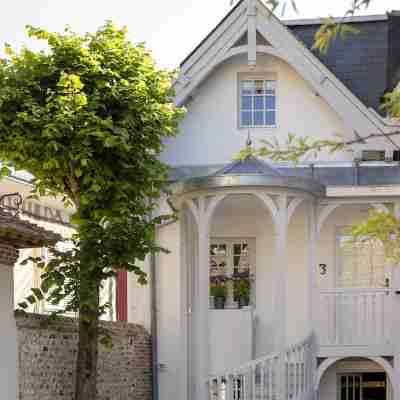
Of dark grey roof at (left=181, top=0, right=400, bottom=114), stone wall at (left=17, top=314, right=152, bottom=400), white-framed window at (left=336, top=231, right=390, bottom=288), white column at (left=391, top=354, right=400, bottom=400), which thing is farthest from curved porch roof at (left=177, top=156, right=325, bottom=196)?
white column at (left=391, top=354, right=400, bottom=400)

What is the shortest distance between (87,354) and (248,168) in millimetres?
4508

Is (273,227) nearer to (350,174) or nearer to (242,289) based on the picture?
(242,289)

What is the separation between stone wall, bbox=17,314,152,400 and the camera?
1511 cm

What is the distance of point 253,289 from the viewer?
68.4 feet

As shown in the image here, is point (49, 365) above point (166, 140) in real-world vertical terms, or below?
below

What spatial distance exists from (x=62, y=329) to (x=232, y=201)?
189 inches

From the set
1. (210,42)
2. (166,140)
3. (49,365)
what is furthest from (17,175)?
(49,365)

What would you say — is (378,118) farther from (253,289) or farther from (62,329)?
(62,329)

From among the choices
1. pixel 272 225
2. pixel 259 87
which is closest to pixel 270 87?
pixel 259 87

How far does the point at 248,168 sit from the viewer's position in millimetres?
19281

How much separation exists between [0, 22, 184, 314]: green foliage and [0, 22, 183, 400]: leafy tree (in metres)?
0.02

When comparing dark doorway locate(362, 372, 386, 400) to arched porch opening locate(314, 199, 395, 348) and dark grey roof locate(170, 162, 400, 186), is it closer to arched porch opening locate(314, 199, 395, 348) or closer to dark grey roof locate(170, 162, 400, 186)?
arched porch opening locate(314, 199, 395, 348)

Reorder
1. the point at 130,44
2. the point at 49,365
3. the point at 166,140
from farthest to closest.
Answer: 1. the point at 166,140
2. the point at 130,44
3. the point at 49,365

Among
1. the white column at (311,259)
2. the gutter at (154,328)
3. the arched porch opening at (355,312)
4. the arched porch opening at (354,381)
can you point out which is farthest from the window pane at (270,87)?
the arched porch opening at (354,381)
